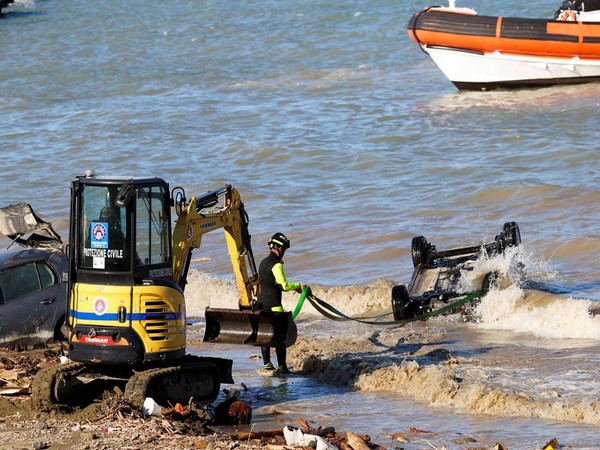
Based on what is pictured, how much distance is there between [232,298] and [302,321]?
1.98m

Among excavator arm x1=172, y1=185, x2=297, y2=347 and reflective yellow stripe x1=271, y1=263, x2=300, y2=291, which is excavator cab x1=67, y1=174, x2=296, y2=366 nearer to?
excavator arm x1=172, y1=185, x2=297, y2=347

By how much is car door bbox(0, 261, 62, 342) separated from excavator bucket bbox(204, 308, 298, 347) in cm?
260

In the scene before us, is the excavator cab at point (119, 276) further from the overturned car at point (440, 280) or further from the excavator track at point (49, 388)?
the overturned car at point (440, 280)

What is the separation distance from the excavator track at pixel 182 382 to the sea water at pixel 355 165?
2.60ft

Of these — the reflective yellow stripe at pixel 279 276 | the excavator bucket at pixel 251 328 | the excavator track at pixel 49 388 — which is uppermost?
the reflective yellow stripe at pixel 279 276

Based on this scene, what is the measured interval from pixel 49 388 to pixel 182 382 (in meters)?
1.21

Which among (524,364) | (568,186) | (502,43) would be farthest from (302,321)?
(502,43)

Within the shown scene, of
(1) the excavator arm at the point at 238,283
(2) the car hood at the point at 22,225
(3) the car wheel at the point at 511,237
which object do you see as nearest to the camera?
(1) the excavator arm at the point at 238,283

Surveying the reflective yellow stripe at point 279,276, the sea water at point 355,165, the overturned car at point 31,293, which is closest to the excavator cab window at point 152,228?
the reflective yellow stripe at point 279,276

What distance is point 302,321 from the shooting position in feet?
52.6

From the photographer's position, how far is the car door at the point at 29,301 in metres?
13.9

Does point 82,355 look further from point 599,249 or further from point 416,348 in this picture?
point 599,249

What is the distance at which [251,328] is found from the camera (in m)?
12.1

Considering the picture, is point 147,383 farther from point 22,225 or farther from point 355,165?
point 355,165
